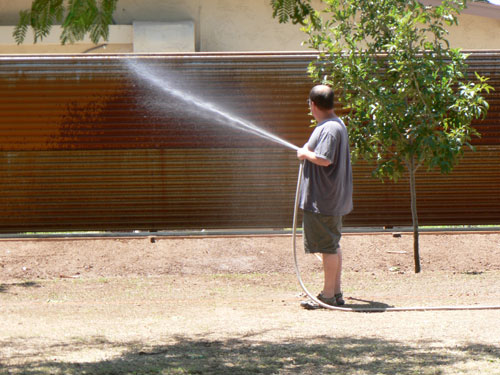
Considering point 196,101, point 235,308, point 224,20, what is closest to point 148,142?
point 196,101

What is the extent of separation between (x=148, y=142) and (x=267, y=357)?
224 inches

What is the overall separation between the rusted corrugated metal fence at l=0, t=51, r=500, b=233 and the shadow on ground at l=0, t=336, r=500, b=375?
4.86 m

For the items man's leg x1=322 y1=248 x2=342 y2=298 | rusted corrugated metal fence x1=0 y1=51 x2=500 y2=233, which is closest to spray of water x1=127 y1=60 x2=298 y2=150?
rusted corrugated metal fence x1=0 y1=51 x2=500 y2=233

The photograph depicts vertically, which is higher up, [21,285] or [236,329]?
[236,329]

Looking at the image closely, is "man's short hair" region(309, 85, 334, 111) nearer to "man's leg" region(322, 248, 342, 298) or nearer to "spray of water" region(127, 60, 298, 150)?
"man's leg" region(322, 248, 342, 298)

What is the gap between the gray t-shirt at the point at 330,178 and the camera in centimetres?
591

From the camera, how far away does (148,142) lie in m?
9.47

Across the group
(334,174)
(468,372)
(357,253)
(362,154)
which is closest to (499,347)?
(468,372)

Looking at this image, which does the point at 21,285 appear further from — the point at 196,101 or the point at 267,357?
the point at 267,357

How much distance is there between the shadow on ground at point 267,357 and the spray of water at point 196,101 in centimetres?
507

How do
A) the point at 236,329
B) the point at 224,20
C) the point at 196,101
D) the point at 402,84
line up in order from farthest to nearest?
the point at 224,20 < the point at 196,101 < the point at 402,84 < the point at 236,329

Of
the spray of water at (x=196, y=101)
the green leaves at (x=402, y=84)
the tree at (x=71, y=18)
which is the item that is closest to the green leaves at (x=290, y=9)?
the tree at (x=71, y=18)

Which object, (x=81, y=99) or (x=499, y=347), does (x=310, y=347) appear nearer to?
(x=499, y=347)

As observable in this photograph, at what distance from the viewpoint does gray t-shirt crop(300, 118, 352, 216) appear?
591 cm
